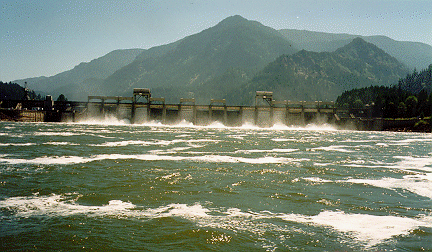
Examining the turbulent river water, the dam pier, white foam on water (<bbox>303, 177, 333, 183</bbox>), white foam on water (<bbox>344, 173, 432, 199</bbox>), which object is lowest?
white foam on water (<bbox>344, 173, 432, 199</bbox>)

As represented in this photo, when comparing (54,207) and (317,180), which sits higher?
(54,207)

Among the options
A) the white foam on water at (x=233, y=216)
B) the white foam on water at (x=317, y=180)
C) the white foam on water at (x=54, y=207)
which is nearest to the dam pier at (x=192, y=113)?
the white foam on water at (x=317, y=180)

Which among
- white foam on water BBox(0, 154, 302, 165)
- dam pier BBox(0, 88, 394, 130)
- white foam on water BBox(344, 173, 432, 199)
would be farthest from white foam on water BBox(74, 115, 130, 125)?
white foam on water BBox(344, 173, 432, 199)

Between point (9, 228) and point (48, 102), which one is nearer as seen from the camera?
point (9, 228)

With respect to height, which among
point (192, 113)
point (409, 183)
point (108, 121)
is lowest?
point (409, 183)

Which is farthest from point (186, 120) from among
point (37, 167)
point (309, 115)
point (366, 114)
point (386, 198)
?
point (386, 198)

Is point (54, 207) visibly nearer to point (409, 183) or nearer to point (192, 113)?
point (409, 183)

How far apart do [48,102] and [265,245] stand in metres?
98.6

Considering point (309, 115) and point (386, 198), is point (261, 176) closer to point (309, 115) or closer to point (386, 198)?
point (386, 198)

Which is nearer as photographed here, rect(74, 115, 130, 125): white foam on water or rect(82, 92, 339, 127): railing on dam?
rect(74, 115, 130, 125): white foam on water

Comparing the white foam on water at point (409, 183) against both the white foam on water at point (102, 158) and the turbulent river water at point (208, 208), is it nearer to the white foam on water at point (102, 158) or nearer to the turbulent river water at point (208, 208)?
the turbulent river water at point (208, 208)

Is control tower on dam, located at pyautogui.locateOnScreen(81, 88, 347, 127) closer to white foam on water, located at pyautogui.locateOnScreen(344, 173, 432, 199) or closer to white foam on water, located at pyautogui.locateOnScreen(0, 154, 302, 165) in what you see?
white foam on water, located at pyautogui.locateOnScreen(0, 154, 302, 165)

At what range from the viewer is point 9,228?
9.01 meters

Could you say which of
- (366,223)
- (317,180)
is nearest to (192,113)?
(317,180)
